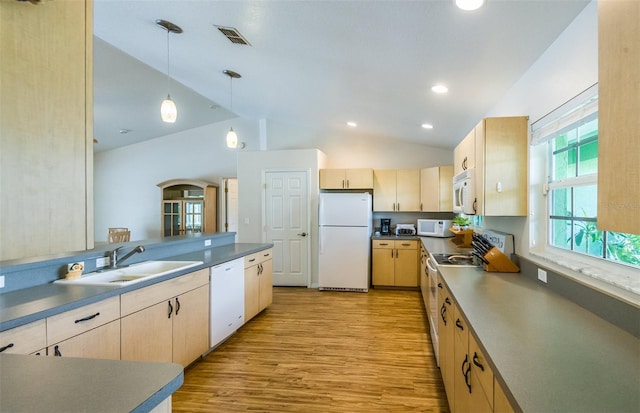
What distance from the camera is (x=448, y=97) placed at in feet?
10.1

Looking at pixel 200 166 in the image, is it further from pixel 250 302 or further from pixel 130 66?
pixel 250 302

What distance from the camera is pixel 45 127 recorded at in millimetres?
727

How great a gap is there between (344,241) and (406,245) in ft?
3.34

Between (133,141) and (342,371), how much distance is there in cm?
712

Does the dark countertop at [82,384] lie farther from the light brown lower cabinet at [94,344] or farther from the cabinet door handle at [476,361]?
the cabinet door handle at [476,361]

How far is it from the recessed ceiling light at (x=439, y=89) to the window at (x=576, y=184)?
0.87 meters

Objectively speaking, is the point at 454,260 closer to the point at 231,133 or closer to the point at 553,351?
the point at 553,351

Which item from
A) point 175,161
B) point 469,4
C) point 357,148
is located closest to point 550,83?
point 469,4

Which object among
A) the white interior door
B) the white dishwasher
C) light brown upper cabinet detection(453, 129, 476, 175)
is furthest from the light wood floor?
light brown upper cabinet detection(453, 129, 476, 175)

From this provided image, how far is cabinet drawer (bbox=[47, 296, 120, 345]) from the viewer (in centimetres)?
157

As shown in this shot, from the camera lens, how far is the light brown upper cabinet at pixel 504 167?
92.0 inches

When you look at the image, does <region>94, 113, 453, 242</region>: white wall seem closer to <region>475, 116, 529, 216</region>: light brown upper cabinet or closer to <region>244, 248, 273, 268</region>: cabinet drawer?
<region>244, 248, 273, 268</region>: cabinet drawer

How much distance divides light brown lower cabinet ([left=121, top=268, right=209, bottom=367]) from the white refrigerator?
103 inches

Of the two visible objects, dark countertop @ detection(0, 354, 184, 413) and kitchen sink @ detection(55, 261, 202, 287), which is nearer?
dark countertop @ detection(0, 354, 184, 413)
